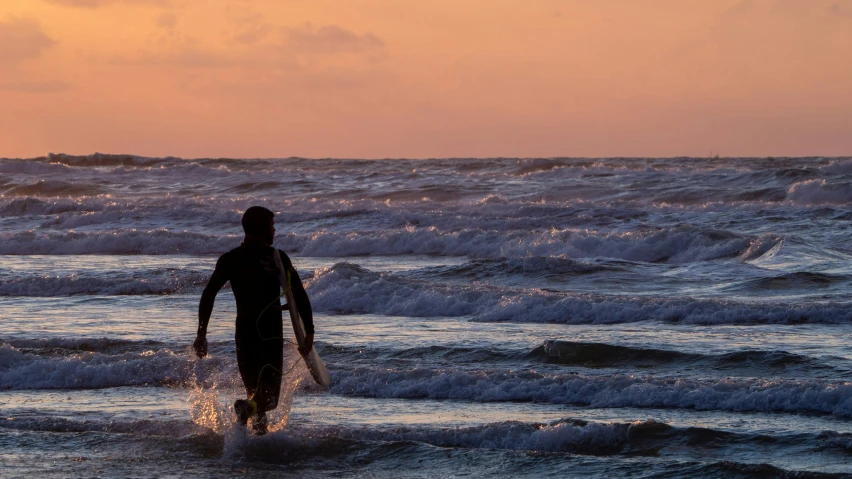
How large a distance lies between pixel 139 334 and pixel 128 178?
1615 inches

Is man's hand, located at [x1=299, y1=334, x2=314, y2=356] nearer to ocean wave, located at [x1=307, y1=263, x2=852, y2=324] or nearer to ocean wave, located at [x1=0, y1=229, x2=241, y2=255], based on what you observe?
ocean wave, located at [x1=307, y1=263, x2=852, y2=324]

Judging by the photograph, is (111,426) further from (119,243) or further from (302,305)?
(119,243)

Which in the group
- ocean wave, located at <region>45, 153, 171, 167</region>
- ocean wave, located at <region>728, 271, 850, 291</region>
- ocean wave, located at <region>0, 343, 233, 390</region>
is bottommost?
ocean wave, located at <region>0, 343, 233, 390</region>

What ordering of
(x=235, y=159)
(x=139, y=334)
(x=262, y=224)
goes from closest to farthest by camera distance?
1. (x=262, y=224)
2. (x=139, y=334)
3. (x=235, y=159)

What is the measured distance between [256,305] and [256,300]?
0.03 meters

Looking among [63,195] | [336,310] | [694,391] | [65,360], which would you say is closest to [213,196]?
[63,195]

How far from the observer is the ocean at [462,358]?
23.9 ft

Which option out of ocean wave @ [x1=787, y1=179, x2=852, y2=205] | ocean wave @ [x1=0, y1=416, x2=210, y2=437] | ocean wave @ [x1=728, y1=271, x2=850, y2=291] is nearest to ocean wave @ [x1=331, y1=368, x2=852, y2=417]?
ocean wave @ [x1=0, y1=416, x2=210, y2=437]

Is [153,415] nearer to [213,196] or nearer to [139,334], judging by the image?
[139,334]

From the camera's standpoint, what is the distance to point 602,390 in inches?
355

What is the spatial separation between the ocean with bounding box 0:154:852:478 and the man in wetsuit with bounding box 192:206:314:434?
60cm

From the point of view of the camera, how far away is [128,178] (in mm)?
51719

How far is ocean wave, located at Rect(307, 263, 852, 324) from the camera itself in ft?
41.9

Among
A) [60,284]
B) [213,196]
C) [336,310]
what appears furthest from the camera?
[213,196]
